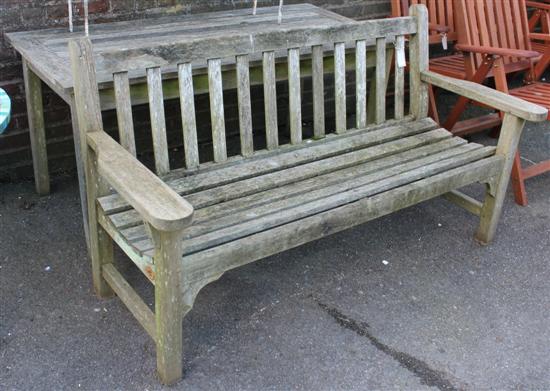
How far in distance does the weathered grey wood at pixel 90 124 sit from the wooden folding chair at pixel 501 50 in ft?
7.10

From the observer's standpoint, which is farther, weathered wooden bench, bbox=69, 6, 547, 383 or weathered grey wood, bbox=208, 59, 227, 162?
weathered grey wood, bbox=208, 59, 227, 162

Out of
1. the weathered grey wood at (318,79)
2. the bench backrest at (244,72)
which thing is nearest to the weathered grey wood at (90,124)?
the bench backrest at (244,72)

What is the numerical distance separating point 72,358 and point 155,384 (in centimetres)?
35

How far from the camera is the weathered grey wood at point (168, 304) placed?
200 centimetres

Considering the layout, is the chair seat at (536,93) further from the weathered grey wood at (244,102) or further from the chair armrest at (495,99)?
the weathered grey wood at (244,102)

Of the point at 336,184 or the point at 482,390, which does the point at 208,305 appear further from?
the point at 482,390

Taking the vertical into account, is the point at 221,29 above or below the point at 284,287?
above

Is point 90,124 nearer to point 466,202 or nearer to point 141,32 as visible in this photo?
point 141,32

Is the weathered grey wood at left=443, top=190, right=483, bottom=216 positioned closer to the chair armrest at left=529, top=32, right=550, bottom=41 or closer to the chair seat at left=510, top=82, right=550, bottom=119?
the chair seat at left=510, top=82, right=550, bottom=119

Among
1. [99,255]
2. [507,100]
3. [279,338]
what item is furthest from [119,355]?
[507,100]

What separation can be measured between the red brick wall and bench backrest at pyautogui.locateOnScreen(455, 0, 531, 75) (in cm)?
115

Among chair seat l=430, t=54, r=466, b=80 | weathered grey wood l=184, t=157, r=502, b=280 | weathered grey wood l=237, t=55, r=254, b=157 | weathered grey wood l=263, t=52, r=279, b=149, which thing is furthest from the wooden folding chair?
weathered grey wood l=237, t=55, r=254, b=157

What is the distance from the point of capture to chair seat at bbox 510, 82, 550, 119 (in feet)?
12.0

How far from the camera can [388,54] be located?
3.57 m
